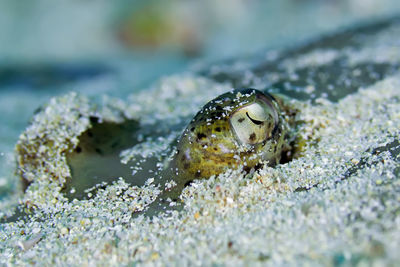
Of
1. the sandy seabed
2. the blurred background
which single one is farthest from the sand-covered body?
the blurred background

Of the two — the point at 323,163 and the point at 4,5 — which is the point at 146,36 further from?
the point at 323,163

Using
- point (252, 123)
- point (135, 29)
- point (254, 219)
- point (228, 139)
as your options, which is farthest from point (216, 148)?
point (135, 29)

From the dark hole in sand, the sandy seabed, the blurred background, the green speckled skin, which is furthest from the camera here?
the blurred background

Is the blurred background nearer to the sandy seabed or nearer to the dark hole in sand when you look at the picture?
the dark hole in sand

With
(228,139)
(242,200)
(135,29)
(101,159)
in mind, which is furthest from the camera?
(135,29)

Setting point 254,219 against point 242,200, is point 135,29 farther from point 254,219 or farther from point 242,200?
point 254,219

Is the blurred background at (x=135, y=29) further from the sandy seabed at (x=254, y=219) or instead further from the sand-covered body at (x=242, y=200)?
the sandy seabed at (x=254, y=219)

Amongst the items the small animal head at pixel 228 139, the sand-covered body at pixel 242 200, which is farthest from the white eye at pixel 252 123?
the sand-covered body at pixel 242 200
